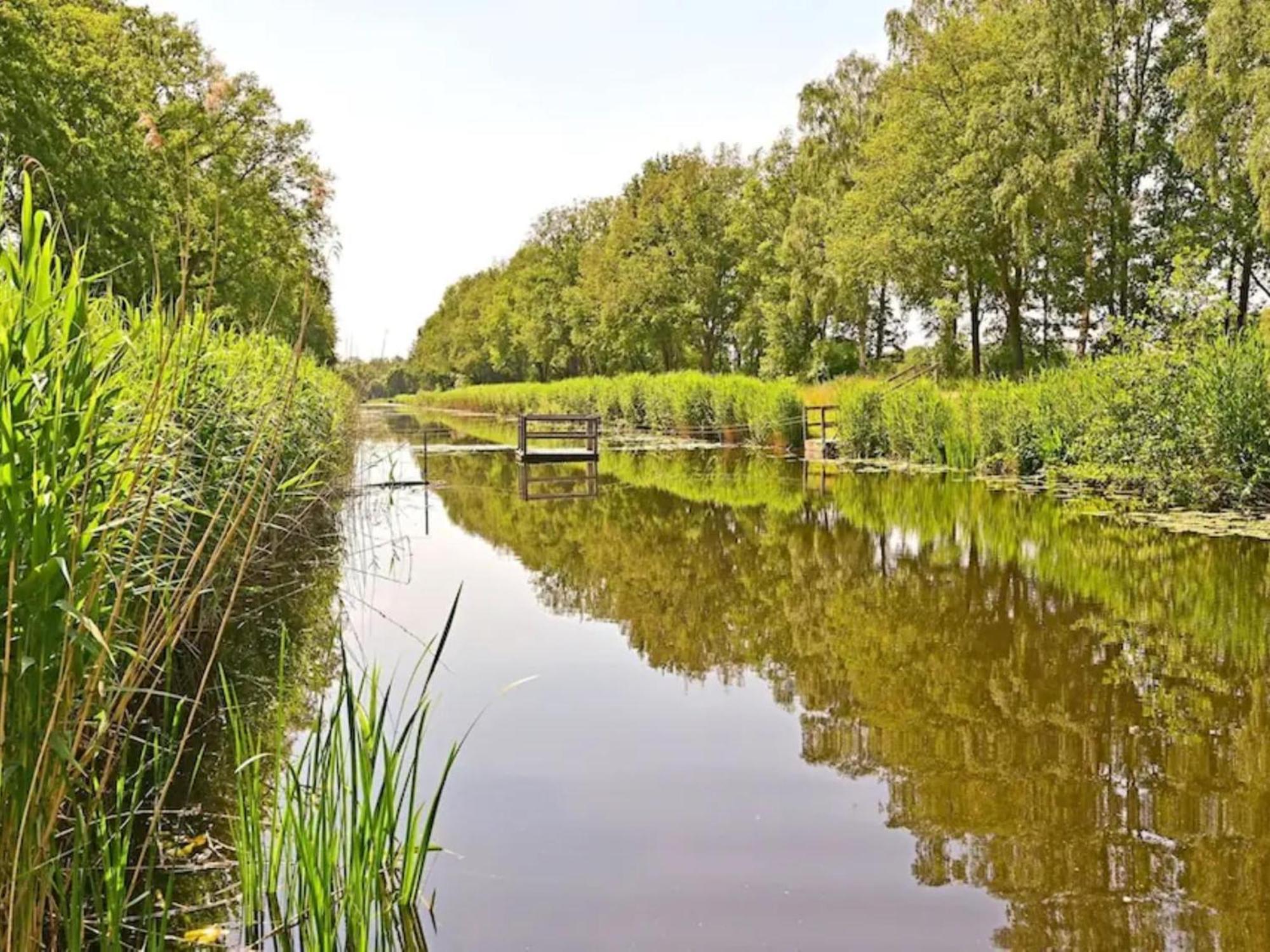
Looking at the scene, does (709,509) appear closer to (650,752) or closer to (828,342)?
(650,752)

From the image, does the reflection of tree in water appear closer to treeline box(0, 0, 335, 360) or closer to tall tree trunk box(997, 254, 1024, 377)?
treeline box(0, 0, 335, 360)

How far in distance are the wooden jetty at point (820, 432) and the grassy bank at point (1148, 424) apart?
4760 mm

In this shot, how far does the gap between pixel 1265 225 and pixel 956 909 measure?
19013 mm

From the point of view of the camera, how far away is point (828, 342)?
37.1 meters

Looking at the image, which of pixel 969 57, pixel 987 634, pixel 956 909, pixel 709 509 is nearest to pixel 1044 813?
pixel 956 909

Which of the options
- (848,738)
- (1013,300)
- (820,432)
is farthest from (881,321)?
(848,738)

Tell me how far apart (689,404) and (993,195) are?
10277mm

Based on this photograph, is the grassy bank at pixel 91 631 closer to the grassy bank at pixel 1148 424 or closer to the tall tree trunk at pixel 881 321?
the grassy bank at pixel 1148 424

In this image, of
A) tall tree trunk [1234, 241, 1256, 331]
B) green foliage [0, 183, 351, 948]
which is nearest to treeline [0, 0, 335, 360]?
green foliage [0, 183, 351, 948]

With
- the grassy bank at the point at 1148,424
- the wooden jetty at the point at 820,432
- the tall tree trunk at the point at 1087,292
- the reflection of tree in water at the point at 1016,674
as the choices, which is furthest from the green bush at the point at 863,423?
the reflection of tree in water at the point at 1016,674

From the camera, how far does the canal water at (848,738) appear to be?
350cm

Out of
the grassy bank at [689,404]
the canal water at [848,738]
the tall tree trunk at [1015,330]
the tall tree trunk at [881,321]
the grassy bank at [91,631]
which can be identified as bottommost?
the canal water at [848,738]

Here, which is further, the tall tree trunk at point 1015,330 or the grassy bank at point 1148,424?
the tall tree trunk at point 1015,330

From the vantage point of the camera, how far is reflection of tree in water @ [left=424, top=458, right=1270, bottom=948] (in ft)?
12.1
